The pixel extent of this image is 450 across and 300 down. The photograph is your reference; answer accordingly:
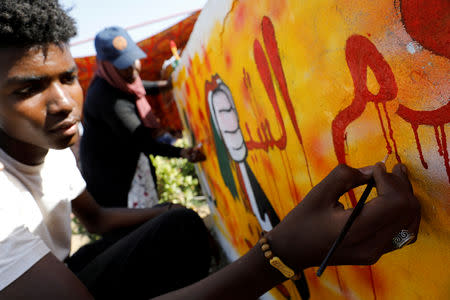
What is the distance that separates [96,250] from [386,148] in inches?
53.1

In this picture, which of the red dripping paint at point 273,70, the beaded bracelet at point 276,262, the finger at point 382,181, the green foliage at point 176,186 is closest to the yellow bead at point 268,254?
the beaded bracelet at point 276,262

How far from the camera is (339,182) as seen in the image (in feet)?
2.00

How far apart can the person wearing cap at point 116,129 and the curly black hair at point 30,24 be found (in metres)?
1.04

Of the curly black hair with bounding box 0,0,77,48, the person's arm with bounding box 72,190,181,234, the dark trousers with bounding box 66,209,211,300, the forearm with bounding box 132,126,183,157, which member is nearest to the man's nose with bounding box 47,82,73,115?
the curly black hair with bounding box 0,0,77,48

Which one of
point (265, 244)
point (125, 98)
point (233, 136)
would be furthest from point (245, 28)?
point (125, 98)

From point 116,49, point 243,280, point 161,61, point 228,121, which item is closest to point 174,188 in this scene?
point 161,61

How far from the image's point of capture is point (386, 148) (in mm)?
663

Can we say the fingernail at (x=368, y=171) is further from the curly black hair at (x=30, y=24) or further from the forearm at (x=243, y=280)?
the curly black hair at (x=30, y=24)

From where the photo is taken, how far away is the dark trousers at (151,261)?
1261 mm

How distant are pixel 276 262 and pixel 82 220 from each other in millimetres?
1339

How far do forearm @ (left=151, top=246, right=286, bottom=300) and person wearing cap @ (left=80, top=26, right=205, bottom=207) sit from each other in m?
1.62

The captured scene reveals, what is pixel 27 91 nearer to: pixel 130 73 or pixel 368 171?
pixel 368 171

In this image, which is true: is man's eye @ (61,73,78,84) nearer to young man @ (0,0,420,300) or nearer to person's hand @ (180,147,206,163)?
young man @ (0,0,420,300)

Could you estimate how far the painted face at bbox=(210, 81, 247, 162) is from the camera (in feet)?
4.74
